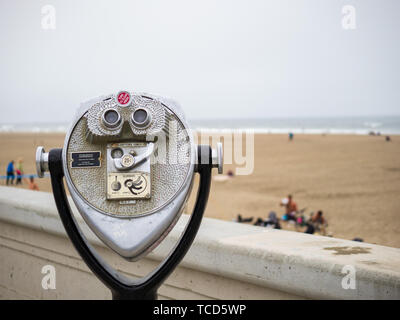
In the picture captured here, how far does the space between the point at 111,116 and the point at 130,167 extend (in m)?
0.17

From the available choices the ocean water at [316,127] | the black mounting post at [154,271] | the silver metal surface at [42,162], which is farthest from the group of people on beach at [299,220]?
the ocean water at [316,127]

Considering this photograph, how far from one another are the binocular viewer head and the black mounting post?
0.21ft

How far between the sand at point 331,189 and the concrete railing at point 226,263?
5.49 meters

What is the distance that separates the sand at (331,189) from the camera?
25.5ft

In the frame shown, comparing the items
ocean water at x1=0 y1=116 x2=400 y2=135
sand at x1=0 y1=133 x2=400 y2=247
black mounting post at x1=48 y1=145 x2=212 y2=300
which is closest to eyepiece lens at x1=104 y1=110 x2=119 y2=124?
black mounting post at x1=48 y1=145 x2=212 y2=300

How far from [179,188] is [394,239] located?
6.24 meters

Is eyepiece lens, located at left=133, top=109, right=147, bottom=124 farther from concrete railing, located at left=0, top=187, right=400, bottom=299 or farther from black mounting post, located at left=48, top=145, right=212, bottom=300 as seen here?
concrete railing, located at left=0, top=187, right=400, bottom=299

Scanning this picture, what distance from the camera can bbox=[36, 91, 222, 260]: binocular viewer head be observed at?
1288 mm

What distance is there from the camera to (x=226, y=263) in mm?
1515

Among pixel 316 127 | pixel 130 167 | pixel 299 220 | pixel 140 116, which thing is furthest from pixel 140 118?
pixel 316 127

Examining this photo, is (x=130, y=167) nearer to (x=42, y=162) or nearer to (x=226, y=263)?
(x=42, y=162)

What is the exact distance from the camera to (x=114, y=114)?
4.42 feet

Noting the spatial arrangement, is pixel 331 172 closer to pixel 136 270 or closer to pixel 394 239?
pixel 394 239
